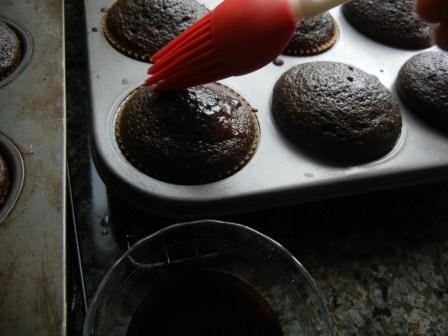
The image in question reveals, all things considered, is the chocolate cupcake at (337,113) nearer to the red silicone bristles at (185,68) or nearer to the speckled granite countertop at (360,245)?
the speckled granite countertop at (360,245)

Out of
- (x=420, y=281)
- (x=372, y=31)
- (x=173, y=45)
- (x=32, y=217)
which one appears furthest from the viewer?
(x=372, y=31)

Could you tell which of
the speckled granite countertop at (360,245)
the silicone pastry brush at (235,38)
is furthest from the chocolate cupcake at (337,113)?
the silicone pastry brush at (235,38)

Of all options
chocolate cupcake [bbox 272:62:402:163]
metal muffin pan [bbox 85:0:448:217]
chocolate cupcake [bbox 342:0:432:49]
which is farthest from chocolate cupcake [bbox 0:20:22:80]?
chocolate cupcake [bbox 342:0:432:49]

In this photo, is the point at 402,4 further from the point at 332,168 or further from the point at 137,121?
the point at 137,121

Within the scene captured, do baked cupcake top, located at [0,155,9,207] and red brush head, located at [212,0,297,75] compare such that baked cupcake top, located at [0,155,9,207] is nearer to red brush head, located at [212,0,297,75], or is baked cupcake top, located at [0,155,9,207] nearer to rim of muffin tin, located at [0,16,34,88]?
rim of muffin tin, located at [0,16,34,88]

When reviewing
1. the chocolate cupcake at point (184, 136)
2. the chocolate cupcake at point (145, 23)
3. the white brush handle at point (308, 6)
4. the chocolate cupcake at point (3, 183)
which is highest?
the white brush handle at point (308, 6)

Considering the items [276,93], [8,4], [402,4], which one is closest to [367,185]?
[276,93]

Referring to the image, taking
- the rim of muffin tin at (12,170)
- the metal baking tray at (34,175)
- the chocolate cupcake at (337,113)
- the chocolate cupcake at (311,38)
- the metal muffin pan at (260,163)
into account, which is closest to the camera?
the metal baking tray at (34,175)
